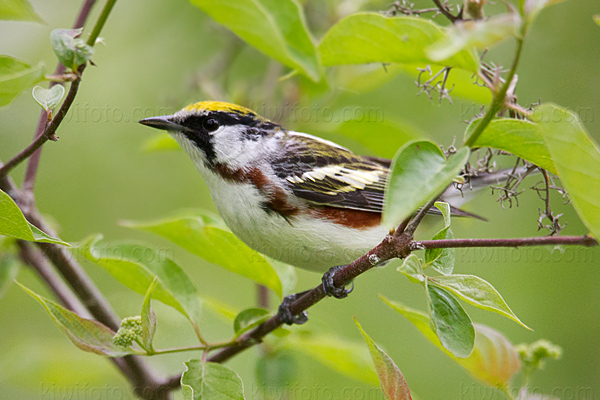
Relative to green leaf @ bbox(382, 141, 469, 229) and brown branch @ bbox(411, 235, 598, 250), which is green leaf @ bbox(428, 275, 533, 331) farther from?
green leaf @ bbox(382, 141, 469, 229)

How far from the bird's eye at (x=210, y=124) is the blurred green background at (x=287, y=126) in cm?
82

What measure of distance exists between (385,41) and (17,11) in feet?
4.12

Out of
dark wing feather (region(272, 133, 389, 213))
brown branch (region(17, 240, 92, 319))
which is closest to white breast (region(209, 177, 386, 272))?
dark wing feather (region(272, 133, 389, 213))

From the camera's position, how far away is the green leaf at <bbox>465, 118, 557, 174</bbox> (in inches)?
60.2

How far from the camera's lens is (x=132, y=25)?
584cm

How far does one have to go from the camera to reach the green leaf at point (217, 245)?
2.40m

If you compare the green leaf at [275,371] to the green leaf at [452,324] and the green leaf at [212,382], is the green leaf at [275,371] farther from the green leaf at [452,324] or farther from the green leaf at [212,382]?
the green leaf at [452,324]

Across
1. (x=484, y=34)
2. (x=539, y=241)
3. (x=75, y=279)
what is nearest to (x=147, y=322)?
(x=75, y=279)

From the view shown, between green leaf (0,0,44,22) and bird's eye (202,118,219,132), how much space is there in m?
1.16

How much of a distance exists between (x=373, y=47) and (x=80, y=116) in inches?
150

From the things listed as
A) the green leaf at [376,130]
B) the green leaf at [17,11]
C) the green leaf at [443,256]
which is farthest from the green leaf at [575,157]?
the green leaf at [376,130]

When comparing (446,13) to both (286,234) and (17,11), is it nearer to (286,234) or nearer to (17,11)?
(286,234)

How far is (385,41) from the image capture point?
6.38 feet

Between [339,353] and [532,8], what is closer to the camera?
[532,8]
